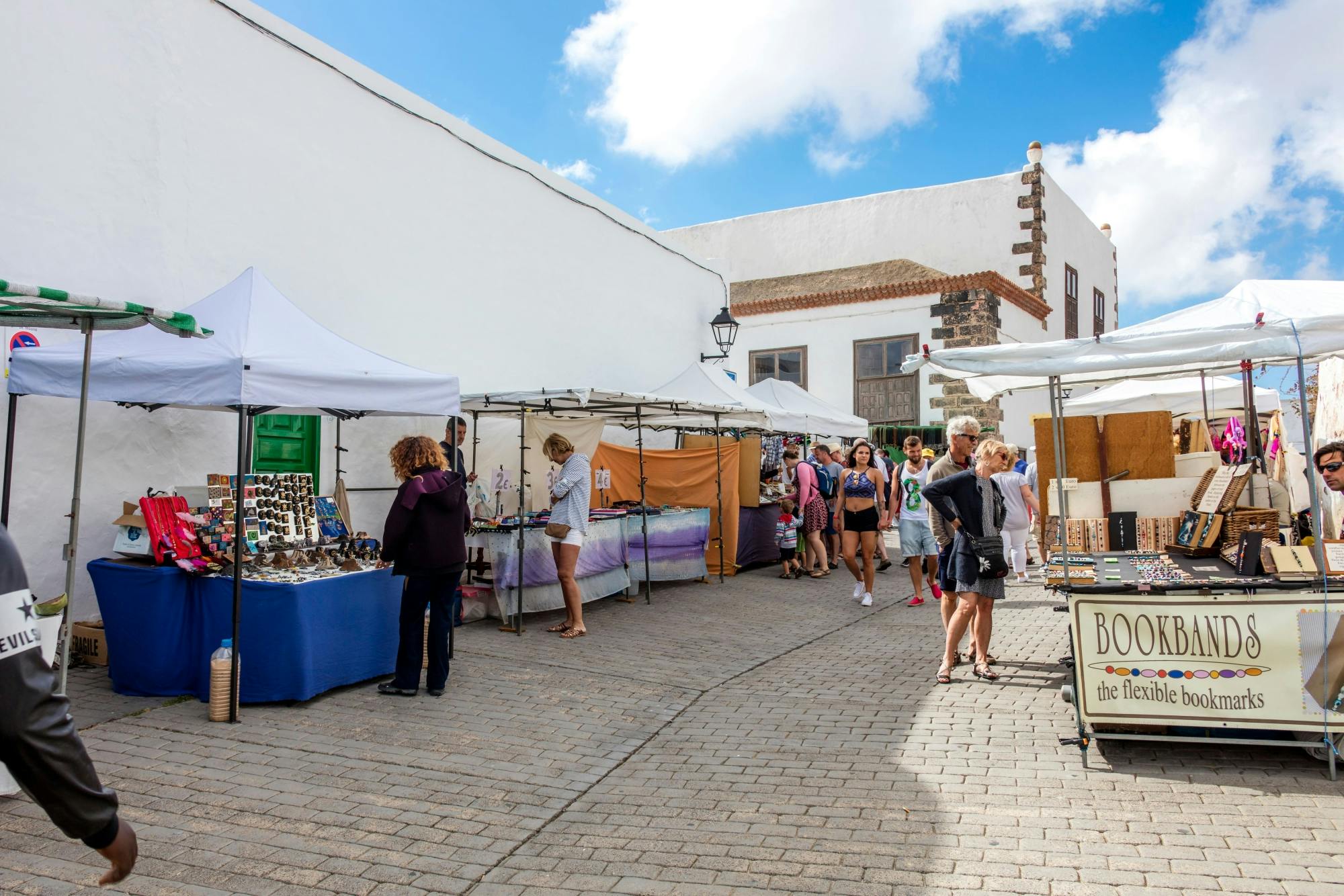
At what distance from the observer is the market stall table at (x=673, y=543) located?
33.9 ft

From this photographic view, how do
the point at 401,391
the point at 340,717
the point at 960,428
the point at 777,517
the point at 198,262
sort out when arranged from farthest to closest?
1. the point at 777,517
2. the point at 198,262
3. the point at 960,428
4. the point at 401,391
5. the point at 340,717

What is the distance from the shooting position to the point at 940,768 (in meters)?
4.70

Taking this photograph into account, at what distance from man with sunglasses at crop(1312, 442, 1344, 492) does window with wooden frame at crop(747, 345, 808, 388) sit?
1551 cm

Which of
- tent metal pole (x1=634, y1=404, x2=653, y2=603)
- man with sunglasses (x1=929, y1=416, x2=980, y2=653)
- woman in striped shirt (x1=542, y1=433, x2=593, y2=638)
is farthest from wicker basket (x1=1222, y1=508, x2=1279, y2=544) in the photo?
tent metal pole (x1=634, y1=404, x2=653, y2=603)

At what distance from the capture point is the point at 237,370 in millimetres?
5375

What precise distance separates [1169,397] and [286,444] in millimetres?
9882

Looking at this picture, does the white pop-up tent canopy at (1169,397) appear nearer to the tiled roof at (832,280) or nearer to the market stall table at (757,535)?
the market stall table at (757,535)

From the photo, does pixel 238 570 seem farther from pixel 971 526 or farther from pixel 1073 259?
pixel 1073 259

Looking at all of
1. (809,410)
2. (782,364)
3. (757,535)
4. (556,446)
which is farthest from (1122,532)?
(782,364)

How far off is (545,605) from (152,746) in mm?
4144

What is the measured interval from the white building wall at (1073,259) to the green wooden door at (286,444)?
17487mm

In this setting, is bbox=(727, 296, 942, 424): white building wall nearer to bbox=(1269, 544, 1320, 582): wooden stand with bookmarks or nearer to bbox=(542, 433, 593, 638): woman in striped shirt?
bbox=(542, 433, 593, 638): woman in striped shirt

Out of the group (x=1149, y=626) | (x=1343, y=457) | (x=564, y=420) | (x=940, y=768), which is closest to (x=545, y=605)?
(x=564, y=420)

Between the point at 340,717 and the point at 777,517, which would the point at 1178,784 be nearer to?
the point at 340,717
